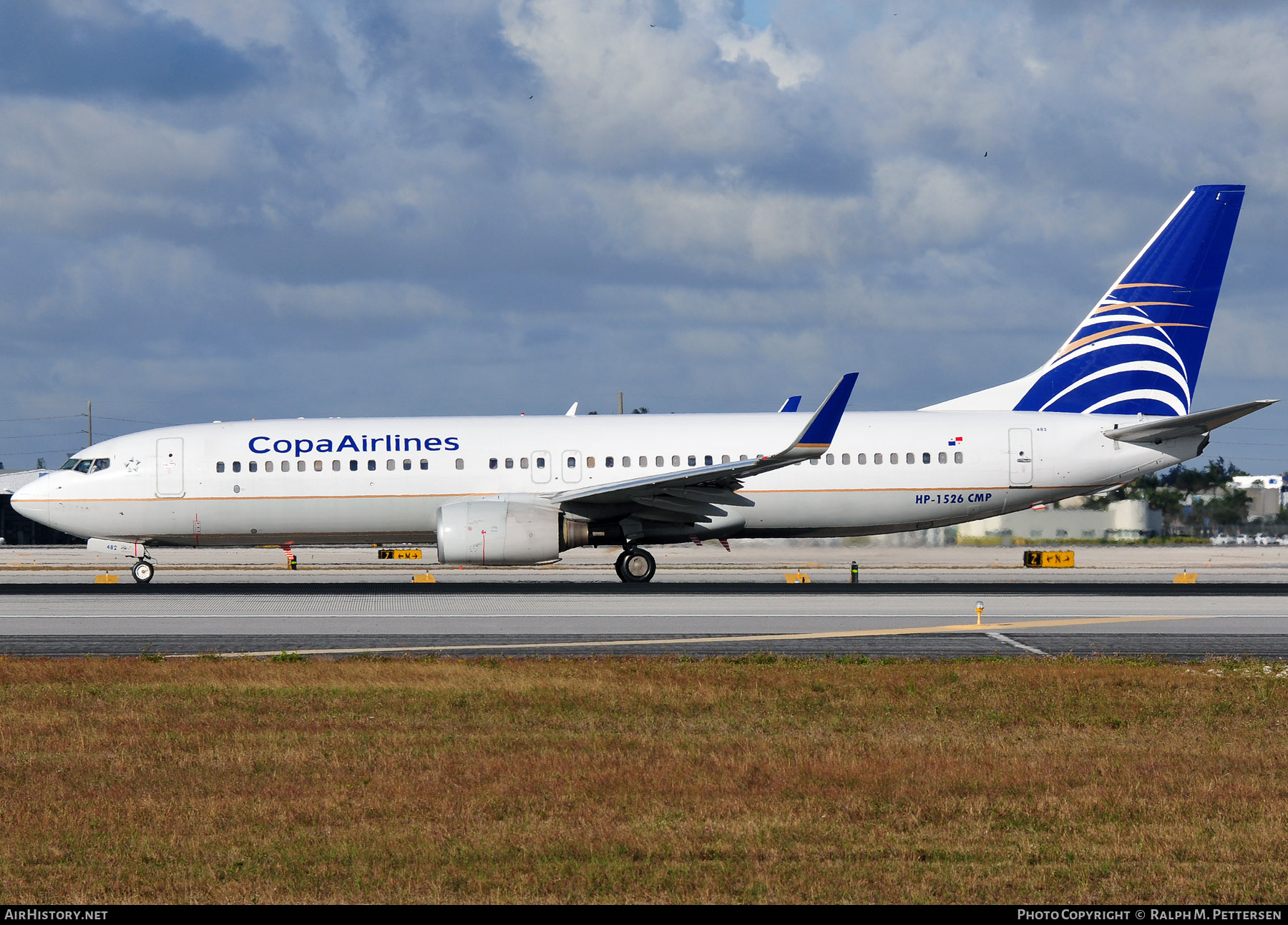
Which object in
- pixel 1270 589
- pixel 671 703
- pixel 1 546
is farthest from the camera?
pixel 1 546

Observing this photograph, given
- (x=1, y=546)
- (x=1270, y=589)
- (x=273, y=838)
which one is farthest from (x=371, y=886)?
(x=1, y=546)

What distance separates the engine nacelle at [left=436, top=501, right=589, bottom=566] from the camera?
26.1m

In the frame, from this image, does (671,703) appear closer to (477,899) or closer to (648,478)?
(477,899)

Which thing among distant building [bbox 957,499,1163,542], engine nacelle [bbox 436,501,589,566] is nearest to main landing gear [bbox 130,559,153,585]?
engine nacelle [bbox 436,501,589,566]

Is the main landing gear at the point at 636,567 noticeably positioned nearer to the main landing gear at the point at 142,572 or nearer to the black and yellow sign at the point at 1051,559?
the main landing gear at the point at 142,572

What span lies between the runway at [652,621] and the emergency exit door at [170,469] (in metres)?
2.53

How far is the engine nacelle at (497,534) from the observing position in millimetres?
26062

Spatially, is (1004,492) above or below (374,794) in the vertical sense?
above

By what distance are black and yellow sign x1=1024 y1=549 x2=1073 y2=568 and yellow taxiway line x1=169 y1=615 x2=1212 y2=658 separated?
19.9 metres

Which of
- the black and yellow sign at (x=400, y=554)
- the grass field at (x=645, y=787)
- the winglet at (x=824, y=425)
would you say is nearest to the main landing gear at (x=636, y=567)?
the winglet at (x=824, y=425)

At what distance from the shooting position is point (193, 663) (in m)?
14.5

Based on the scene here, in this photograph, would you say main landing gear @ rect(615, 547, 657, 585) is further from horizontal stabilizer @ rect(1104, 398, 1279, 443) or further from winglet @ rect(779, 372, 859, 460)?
horizontal stabilizer @ rect(1104, 398, 1279, 443)

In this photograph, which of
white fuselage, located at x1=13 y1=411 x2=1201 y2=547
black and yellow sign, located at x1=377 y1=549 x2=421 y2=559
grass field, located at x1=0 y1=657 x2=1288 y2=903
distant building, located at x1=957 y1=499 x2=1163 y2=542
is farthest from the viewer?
distant building, located at x1=957 y1=499 x2=1163 y2=542
